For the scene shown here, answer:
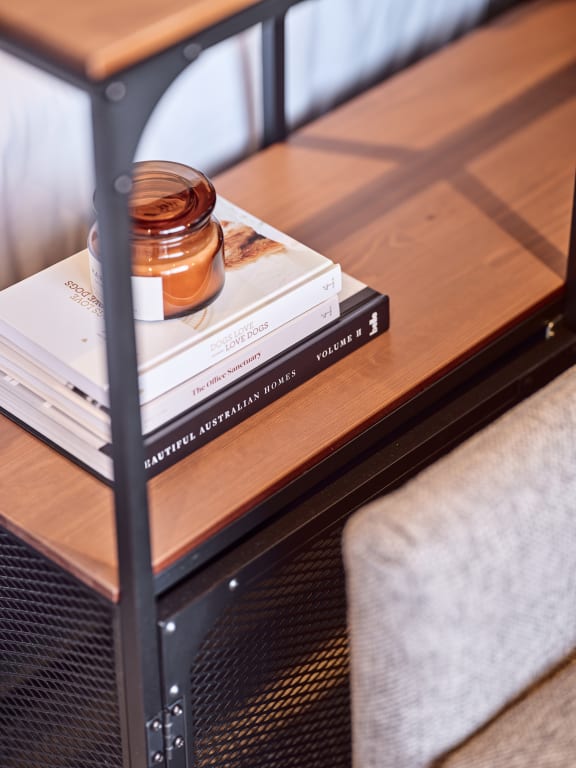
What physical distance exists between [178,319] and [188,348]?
0.14ft

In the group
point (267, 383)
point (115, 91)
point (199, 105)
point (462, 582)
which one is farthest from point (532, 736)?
point (199, 105)

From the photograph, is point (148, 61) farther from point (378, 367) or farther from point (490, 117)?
point (490, 117)

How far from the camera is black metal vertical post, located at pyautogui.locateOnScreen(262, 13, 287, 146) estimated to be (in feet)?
4.51

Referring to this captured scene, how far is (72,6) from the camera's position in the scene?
2.18 ft

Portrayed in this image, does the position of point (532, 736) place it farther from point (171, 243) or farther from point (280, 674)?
point (171, 243)

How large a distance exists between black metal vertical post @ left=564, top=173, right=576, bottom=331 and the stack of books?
188 millimetres

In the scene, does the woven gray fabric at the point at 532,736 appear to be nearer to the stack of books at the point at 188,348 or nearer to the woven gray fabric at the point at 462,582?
the woven gray fabric at the point at 462,582

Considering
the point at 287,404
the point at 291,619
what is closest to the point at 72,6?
the point at 287,404

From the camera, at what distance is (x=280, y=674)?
1.09 metres

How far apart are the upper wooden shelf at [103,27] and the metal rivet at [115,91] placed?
0.03 ft

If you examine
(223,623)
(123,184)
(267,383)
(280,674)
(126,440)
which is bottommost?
(280,674)

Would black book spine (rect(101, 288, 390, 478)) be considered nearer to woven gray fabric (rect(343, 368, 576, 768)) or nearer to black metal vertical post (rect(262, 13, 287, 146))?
woven gray fabric (rect(343, 368, 576, 768))

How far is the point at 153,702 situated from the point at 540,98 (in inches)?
33.8

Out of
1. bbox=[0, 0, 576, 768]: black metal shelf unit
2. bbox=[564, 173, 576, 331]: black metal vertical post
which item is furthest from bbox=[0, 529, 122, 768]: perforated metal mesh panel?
bbox=[564, 173, 576, 331]: black metal vertical post
